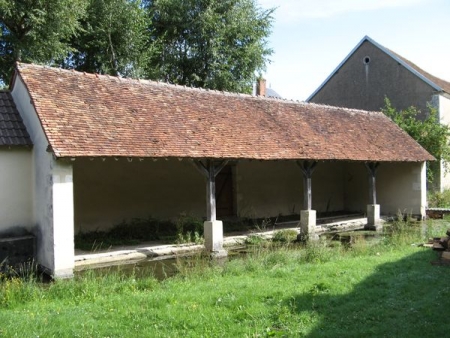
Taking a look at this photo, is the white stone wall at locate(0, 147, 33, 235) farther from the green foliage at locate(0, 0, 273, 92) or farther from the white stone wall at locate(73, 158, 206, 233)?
the green foliage at locate(0, 0, 273, 92)

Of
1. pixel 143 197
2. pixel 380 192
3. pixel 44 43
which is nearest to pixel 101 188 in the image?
pixel 143 197

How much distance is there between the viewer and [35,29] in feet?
55.5

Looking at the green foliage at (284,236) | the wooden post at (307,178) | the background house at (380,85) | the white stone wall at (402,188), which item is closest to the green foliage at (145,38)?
the background house at (380,85)

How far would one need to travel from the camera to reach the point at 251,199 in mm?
14445

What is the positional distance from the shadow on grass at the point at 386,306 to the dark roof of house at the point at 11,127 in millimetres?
5948

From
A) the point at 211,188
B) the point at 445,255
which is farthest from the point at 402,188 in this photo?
the point at 445,255

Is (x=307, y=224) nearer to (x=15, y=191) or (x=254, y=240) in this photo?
(x=254, y=240)

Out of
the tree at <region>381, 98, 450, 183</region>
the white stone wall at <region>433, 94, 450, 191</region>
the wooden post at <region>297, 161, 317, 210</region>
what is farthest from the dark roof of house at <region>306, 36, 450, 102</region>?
the wooden post at <region>297, 161, 317, 210</region>

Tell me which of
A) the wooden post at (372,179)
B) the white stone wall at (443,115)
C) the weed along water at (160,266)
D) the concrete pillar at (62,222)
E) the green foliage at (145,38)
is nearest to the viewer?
the concrete pillar at (62,222)

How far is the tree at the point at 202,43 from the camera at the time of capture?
73.8 feet

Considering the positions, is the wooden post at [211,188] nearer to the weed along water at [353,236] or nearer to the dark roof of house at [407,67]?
the weed along water at [353,236]

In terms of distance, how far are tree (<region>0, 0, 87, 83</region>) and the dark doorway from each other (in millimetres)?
8811

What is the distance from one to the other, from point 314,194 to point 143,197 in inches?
274

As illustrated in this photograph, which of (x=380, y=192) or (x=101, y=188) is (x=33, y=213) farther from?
(x=380, y=192)
